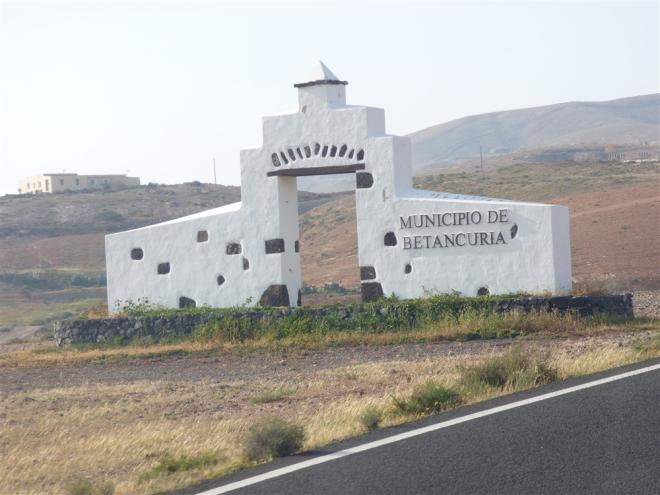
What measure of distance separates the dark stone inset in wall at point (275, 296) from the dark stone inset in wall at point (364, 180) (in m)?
2.96

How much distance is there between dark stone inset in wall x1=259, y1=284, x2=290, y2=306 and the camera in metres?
26.2

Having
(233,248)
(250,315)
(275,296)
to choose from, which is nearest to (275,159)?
(233,248)

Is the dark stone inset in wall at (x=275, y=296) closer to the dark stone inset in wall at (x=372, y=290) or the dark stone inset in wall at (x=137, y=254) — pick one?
the dark stone inset in wall at (x=372, y=290)

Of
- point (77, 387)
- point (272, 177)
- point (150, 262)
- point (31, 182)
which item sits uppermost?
point (31, 182)

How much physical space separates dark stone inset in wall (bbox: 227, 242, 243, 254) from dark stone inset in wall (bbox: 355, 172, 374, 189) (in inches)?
128

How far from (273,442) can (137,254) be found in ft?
60.1

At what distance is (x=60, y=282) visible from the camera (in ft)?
195

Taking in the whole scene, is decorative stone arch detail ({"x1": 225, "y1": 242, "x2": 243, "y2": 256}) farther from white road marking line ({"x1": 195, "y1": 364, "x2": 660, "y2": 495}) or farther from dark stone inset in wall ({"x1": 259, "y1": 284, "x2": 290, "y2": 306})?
white road marking line ({"x1": 195, "y1": 364, "x2": 660, "y2": 495})

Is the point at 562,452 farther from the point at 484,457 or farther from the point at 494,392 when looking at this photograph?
the point at 494,392

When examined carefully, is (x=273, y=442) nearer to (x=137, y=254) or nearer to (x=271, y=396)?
(x=271, y=396)

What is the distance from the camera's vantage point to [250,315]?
1000 inches

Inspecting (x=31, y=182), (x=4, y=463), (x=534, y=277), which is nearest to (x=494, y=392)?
(x=4, y=463)

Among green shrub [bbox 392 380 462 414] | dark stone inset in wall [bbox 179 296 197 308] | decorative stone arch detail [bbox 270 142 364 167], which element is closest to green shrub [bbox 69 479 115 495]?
green shrub [bbox 392 380 462 414]

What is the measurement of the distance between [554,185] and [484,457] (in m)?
59.2
